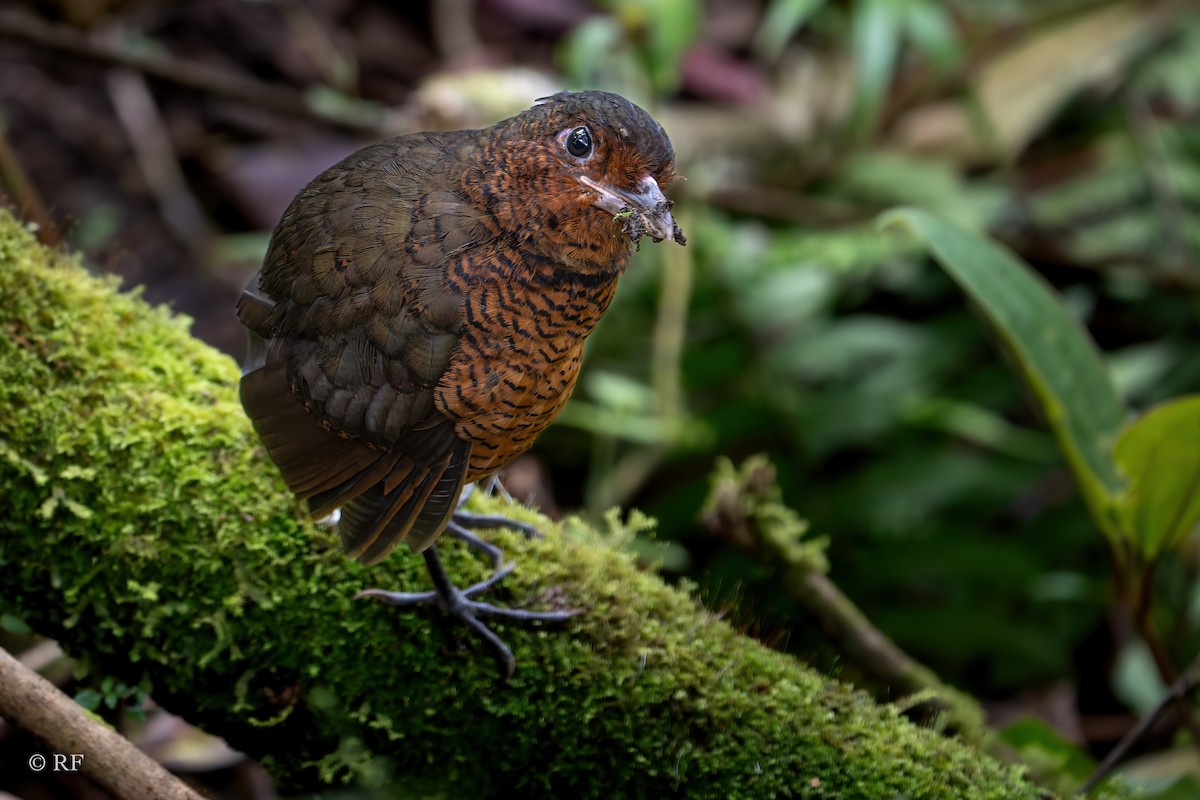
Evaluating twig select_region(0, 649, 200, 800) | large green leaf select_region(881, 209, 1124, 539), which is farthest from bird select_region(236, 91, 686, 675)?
large green leaf select_region(881, 209, 1124, 539)

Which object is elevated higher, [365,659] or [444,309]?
[444,309]

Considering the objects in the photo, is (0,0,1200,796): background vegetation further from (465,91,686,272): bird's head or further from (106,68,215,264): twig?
(465,91,686,272): bird's head

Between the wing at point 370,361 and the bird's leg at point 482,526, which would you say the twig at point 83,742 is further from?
the bird's leg at point 482,526

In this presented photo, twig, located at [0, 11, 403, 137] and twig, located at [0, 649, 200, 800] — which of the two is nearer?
twig, located at [0, 649, 200, 800]

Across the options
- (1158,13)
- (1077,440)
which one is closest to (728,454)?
Result: (1077,440)

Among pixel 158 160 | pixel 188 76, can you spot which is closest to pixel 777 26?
pixel 188 76

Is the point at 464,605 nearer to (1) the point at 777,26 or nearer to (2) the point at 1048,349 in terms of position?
(2) the point at 1048,349
